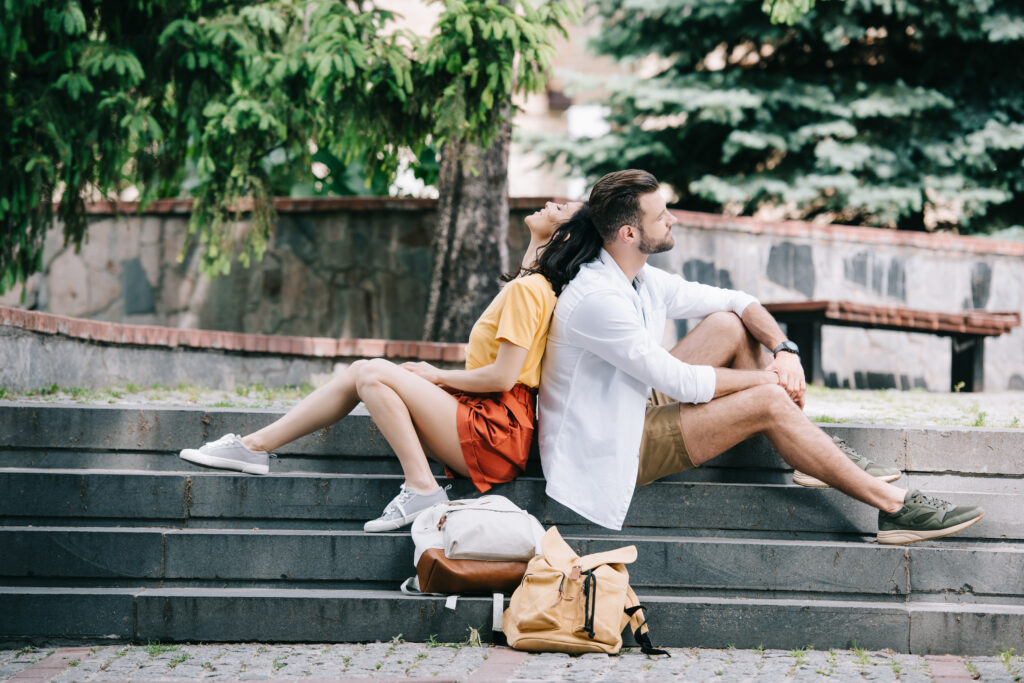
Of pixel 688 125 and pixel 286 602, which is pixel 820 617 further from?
pixel 688 125

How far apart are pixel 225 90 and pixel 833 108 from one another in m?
7.54

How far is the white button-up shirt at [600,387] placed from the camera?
4531 mm

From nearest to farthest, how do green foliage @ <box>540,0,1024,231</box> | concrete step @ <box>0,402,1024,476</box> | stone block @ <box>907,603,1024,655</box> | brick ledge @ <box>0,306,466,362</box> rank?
stone block @ <box>907,603,1024,655</box>, concrete step @ <box>0,402,1024,476</box>, brick ledge @ <box>0,306,466,362</box>, green foliage @ <box>540,0,1024,231</box>

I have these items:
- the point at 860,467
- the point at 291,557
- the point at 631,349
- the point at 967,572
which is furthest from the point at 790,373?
the point at 291,557

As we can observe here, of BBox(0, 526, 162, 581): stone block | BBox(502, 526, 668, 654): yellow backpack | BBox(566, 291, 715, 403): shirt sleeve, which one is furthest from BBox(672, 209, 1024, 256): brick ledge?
BBox(0, 526, 162, 581): stone block

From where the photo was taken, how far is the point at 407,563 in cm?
473

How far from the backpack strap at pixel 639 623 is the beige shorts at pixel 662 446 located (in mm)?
594

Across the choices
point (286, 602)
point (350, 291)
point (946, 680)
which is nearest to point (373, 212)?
point (350, 291)

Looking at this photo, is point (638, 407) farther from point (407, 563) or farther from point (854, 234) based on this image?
point (854, 234)

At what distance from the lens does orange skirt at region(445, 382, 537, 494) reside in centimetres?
469

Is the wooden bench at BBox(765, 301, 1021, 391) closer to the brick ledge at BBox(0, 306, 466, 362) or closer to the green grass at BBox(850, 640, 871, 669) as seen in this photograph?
the brick ledge at BBox(0, 306, 466, 362)

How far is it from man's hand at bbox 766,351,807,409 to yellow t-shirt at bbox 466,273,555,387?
1027 mm

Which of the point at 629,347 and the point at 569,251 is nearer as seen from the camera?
the point at 629,347

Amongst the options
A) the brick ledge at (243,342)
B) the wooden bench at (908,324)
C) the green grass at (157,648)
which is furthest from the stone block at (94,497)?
the wooden bench at (908,324)
